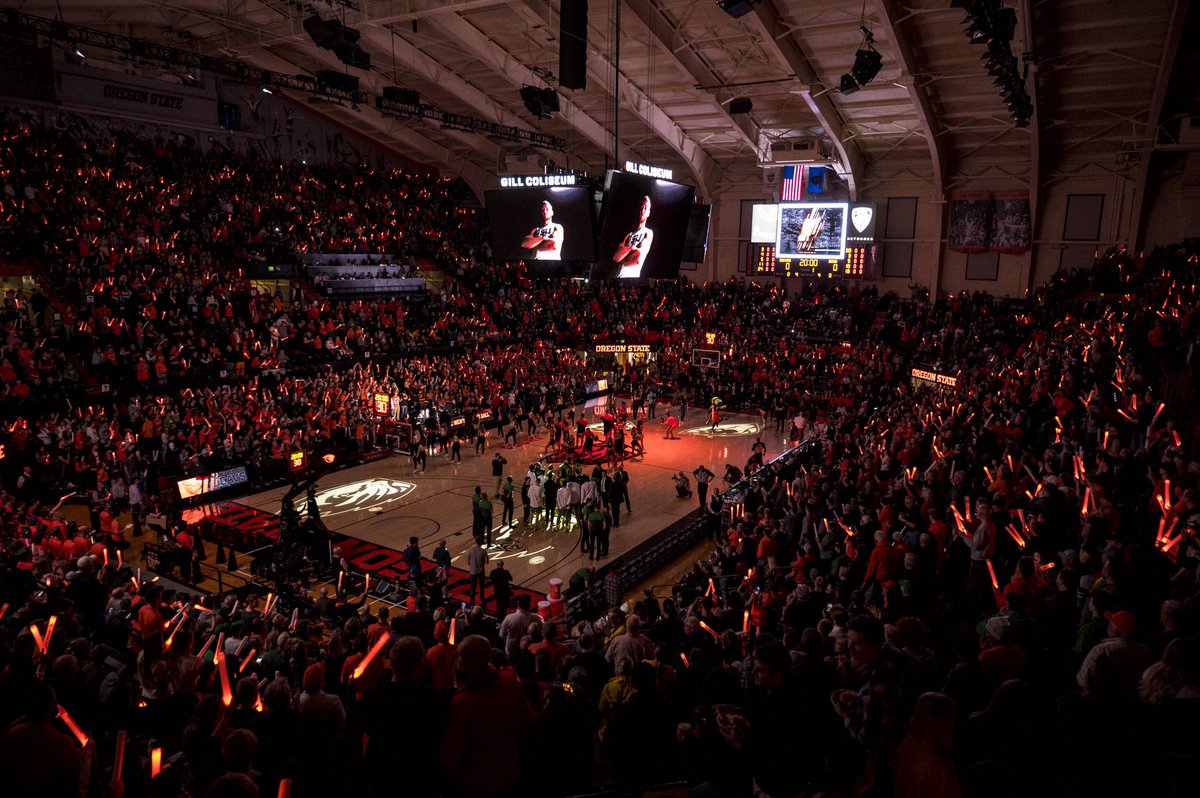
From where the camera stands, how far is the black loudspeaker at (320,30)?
16.0 m

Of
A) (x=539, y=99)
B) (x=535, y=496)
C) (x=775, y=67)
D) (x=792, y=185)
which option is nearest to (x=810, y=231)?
(x=792, y=185)

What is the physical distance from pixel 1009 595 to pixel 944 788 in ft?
10.5

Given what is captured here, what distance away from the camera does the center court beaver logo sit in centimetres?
1650

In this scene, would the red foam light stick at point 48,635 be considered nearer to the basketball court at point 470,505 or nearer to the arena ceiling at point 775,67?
the basketball court at point 470,505

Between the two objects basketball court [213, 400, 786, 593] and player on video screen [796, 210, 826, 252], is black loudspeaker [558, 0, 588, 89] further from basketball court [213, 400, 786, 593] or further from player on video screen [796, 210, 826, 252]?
player on video screen [796, 210, 826, 252]

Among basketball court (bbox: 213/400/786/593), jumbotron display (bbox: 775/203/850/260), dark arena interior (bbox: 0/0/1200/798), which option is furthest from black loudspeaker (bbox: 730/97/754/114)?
basketball court (bbox: 213/400/786/593)

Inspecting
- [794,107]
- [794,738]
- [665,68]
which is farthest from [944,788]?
[794,107]

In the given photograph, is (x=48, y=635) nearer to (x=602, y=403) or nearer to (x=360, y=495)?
(x=360, y=495)

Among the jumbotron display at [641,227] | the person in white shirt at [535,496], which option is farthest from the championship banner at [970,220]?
the person in white shirt at [535,496]

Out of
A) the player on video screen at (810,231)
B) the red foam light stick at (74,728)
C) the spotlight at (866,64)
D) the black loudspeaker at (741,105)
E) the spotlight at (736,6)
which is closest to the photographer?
the red foam light stick at (74,728)

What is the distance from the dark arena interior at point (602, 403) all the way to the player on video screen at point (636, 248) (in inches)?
4.7

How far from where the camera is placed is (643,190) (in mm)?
16109

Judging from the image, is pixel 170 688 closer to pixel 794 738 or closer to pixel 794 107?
pixel 794 738

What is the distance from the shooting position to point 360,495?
57.1 feet
